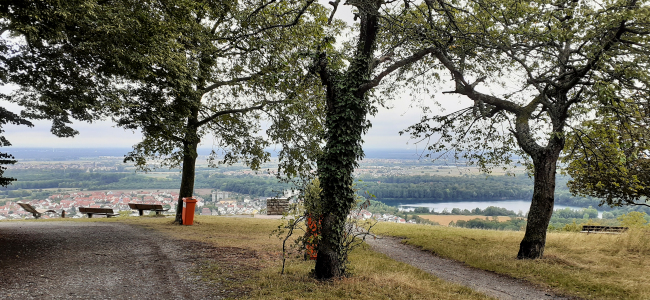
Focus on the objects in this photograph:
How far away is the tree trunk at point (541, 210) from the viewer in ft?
28.9

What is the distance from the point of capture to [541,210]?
8.88 meters

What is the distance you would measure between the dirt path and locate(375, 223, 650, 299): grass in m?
6.78

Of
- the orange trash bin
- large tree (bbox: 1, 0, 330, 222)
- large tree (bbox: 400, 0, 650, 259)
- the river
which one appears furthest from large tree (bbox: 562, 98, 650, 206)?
the river

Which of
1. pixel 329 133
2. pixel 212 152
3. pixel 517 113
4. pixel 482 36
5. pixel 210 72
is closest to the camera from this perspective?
pixel 329 133

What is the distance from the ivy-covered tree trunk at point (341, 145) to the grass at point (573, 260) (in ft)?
14.5

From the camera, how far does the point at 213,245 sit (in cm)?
910

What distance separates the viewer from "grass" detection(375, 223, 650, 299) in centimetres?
666

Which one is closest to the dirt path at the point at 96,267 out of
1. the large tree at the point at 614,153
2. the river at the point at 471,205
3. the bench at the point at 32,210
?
the bench at the point at 32,210

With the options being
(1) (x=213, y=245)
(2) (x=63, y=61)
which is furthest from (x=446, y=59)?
(2) (x=63, y=61)

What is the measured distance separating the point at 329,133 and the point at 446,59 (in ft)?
14.1

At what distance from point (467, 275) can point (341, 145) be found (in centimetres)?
439

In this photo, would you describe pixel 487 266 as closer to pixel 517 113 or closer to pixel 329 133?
pixel 517 113

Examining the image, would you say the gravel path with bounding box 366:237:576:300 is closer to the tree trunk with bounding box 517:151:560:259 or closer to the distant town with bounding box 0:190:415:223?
the tree trunk with bounding box 517:151:560:259

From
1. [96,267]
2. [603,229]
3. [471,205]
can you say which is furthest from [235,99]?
[471,205]
